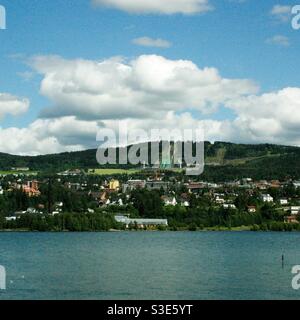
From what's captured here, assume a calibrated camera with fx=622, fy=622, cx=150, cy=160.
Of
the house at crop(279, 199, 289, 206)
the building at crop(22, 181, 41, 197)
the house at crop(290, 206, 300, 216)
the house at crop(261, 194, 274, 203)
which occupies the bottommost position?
the house at crop(290, 206, 300, 216)

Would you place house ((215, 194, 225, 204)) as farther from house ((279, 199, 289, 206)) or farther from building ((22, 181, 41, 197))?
building ((22, 181, 41, 197))

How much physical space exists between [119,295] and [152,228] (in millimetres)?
106479

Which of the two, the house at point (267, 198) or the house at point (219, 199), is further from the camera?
the house at point (267, 198)

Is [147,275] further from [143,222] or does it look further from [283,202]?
[283,202]

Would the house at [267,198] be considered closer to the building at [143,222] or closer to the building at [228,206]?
the building at [228,206]

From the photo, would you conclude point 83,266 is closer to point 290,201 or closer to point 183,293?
point 183,293

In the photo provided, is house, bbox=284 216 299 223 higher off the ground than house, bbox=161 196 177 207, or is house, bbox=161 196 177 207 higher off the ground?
house, bbox=161 196 177 207

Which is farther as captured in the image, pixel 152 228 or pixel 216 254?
pixel 152 228

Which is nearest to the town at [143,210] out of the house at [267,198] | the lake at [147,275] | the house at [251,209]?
the house at [267,198]

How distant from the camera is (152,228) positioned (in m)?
146

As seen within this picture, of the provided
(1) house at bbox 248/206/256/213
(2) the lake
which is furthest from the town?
(2) the lake
